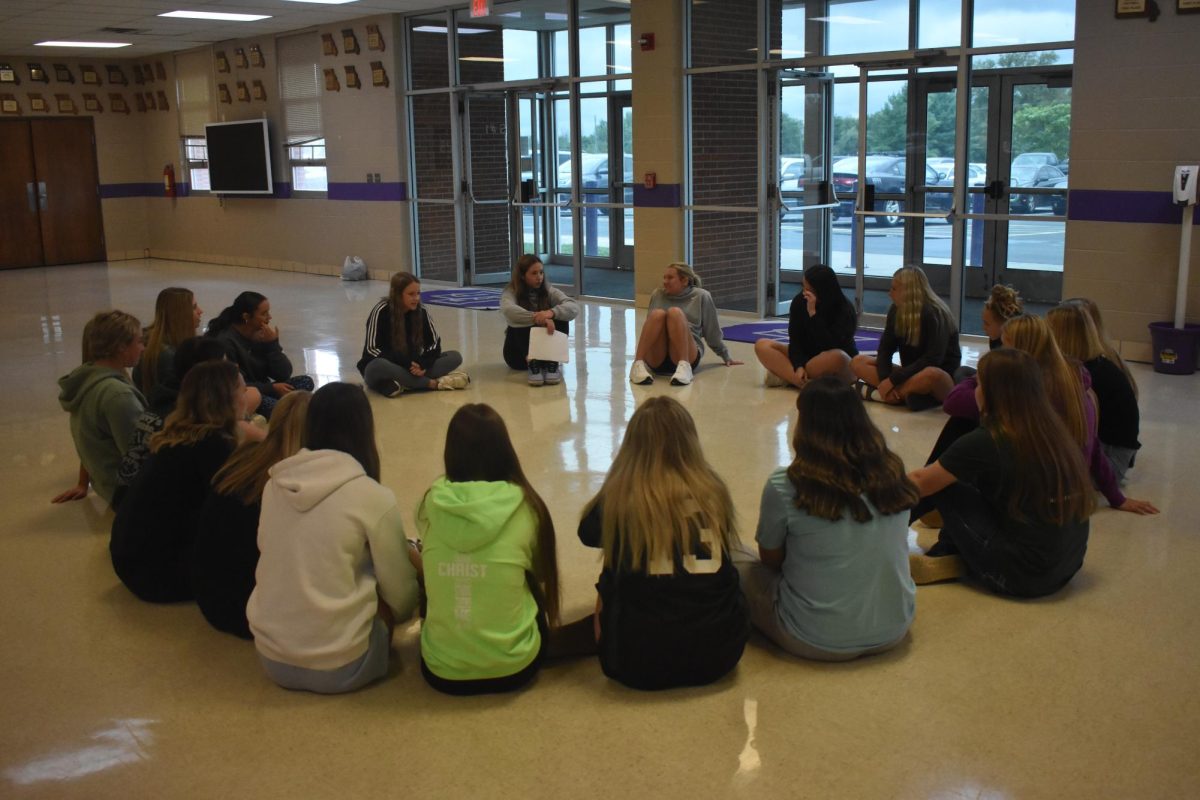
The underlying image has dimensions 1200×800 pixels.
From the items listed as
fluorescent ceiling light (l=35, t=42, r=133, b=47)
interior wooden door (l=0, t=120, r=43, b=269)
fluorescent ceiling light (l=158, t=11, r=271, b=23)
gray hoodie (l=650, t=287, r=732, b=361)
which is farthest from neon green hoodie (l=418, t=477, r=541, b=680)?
interior wooden door (l=0, t=120, r=43, b=269)

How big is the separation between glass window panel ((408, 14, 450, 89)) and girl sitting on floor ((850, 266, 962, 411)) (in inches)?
321

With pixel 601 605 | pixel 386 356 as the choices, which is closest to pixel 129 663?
pixel 601 605

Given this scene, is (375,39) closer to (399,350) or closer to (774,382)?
(399,350)

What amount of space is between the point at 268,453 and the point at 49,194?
15867 millimetres

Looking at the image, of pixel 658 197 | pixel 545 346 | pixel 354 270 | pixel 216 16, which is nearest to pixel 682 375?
pixel 545 346

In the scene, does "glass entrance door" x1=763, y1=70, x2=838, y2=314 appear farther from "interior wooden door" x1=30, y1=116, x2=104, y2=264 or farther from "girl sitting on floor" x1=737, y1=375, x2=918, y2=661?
"interior wooden door" x1=30, y1=116, x2=104, y2=264

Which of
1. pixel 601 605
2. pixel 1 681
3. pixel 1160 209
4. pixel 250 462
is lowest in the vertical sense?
pixel 1 681

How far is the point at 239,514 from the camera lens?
3.28 metres

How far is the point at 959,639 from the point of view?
3.42 meters

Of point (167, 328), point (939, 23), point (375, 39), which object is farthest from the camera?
point (375, 39)

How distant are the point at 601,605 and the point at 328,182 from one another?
1240cm

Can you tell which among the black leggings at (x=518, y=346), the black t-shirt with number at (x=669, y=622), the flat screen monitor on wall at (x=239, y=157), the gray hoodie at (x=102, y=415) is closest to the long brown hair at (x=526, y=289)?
the black leggings at (x=518, y=346)

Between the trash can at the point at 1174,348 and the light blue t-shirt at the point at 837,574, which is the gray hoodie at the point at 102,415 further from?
the trash can at the point at 1174,348

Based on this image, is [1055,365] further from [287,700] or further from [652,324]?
[652,324]
